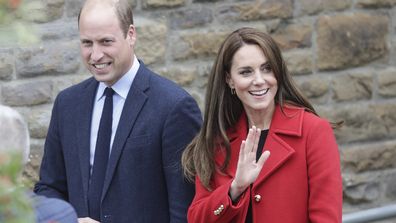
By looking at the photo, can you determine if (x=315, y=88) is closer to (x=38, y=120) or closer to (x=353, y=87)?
(x=353, y=87)

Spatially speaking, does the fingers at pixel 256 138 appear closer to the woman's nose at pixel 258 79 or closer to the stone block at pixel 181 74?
the woman's nose at pixel 258 79

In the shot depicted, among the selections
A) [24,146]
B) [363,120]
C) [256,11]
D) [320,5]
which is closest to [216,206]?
[24,146]

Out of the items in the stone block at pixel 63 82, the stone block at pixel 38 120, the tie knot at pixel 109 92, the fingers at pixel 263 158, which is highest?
the tie knot at pixel 109 92

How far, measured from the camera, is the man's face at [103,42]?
3354 mm

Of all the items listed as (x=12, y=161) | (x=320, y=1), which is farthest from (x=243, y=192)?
(x=320, y=1)

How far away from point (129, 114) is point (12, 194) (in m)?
2.22

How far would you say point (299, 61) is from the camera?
560 centimetres

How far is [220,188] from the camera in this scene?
3.20 metres

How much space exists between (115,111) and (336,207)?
0.95m

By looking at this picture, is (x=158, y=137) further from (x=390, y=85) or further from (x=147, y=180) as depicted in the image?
(x=390, y=85)

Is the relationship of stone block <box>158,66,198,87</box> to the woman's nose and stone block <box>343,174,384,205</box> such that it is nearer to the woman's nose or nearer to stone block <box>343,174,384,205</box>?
stone block <box>343,174,384,205</box>

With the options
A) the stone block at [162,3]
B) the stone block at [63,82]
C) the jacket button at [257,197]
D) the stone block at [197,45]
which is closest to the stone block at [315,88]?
the stone block at [197,45]

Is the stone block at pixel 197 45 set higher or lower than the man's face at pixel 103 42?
lower

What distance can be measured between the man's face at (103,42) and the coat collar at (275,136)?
499 mm
